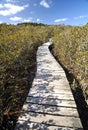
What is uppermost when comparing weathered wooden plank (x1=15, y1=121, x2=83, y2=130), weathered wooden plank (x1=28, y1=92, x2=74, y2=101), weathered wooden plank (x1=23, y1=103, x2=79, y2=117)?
weathered wooden plank (x1=28, y1=92, x2=74, y2=101)

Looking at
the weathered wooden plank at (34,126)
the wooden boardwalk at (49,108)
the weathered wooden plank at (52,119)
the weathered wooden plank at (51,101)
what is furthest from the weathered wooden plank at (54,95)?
the weathered wooden plank at (34,126)

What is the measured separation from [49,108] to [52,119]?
48 centimetres

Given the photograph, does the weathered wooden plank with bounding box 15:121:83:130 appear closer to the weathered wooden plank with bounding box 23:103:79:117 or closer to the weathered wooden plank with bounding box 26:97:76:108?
the weathered wooden plank with bounding box 23:103:79:117

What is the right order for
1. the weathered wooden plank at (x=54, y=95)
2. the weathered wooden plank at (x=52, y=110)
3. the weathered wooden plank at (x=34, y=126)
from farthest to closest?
the weathered wooden plank at (x=54, y=95) < the weathered wooden plank at (x=52, y=110) < the weathered wooden plank at (x=34, y=126)

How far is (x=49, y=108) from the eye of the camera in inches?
178

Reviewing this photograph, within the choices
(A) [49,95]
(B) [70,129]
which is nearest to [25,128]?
(B) [70,129]

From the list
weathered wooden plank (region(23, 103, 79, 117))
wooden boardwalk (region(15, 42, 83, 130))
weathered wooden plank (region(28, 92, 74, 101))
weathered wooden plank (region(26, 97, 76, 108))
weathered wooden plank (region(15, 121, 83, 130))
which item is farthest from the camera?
weathered wooden plank (region(28, 92, 74, 101))

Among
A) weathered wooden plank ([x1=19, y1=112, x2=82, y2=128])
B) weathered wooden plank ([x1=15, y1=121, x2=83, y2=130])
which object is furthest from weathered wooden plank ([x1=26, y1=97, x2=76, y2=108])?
weathered wooden plank ([x1=15, y1=121, x2=83, y2=130])

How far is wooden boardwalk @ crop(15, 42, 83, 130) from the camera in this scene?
3.86m

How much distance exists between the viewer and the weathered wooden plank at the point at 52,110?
4.31 m

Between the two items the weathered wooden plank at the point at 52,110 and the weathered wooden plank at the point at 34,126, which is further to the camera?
the weathered wooden plank at the point at 52,110

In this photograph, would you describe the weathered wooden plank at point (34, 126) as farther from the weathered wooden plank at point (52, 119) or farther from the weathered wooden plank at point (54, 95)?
the weathered wooden plank at point (54, 95)

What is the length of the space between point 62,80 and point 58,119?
8.36 ft

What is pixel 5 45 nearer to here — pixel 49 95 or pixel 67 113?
pixel 49 95
